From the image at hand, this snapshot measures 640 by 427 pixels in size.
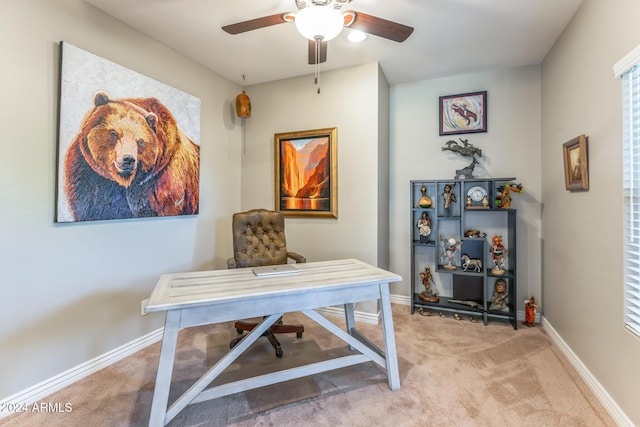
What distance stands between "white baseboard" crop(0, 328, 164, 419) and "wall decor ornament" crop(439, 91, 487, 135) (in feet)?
12.2

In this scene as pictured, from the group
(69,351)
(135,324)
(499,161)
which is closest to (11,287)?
(69,351)

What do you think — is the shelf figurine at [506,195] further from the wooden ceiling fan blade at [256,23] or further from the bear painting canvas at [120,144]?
the bear painting canvas at [120,144]

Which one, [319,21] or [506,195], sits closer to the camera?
[319,21]

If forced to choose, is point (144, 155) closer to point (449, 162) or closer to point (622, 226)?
point (449, 162)

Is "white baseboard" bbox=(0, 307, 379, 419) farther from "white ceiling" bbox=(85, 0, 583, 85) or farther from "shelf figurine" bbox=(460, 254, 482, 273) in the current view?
→ "shelf figurine" bbox=(460, 254, 482, 273)

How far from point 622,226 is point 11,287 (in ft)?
11.7

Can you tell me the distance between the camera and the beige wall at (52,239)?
1.71m

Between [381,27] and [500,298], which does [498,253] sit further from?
[381,27]

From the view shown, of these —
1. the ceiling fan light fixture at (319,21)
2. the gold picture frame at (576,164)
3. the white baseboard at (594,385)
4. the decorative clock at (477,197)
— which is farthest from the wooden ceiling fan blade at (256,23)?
the white baseboard at (594,385)

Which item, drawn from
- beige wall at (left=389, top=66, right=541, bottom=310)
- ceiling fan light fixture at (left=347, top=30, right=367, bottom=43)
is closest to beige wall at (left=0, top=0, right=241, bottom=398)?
ceiling fan light fixture at (left=347, top=30, right=367, bottom=43)

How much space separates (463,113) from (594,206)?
5.71 ft

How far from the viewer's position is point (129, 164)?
2.32 metres

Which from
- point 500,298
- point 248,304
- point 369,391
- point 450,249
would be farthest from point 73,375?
point 500,298

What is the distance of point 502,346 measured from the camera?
2486 millimetres
